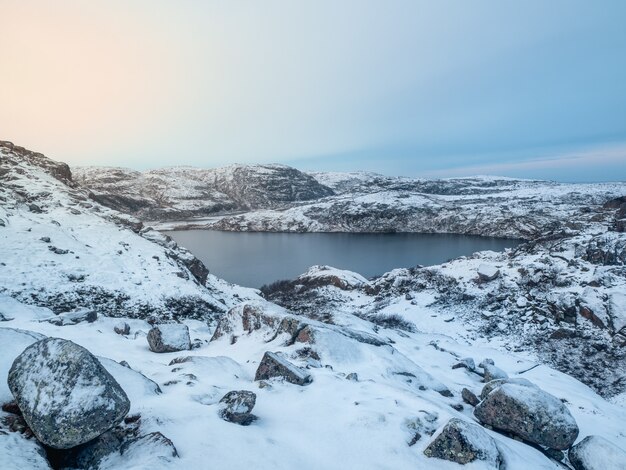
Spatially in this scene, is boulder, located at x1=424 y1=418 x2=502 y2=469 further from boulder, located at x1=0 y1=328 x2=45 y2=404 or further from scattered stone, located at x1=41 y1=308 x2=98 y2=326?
scattered stone, located at x1=41 y1=308 x2=98 y2=326

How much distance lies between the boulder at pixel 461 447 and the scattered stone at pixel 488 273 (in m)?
27.6

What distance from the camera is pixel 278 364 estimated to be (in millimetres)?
10164

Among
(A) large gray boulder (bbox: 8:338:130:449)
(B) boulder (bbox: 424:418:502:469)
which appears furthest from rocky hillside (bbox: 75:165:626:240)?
(A) large gray boulder (bbox: 8:338:130:449)

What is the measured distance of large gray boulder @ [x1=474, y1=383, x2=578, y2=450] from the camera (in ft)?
27.9

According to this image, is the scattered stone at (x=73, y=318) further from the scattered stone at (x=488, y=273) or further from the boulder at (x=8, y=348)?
the scattered stone at (x=488, y=273)

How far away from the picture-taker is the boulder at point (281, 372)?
985 cm

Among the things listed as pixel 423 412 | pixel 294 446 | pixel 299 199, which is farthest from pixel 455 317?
pixel 299 199

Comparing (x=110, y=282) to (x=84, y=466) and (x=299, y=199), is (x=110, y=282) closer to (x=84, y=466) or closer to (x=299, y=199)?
(x=84, y=466)

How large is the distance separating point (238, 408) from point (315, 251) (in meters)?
68.8

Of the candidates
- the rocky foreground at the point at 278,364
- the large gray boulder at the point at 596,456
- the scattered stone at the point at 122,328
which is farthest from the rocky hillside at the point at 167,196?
the large gray boulder at the point at 596,456

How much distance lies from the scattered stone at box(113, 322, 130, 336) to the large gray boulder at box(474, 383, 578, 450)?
1354 centimetres

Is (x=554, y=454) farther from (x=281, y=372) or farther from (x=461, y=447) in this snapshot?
(x=281, y=372)

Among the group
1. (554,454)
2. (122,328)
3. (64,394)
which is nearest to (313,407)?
(64,394)

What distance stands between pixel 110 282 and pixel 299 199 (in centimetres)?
17881
